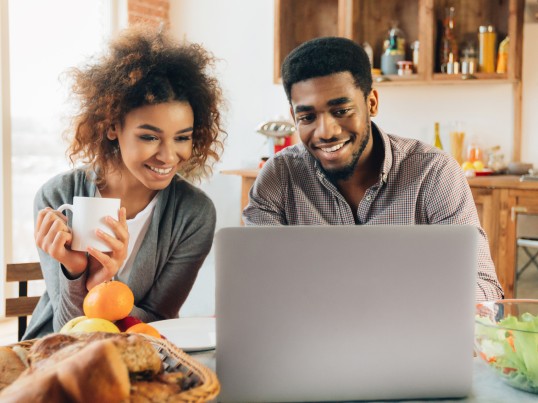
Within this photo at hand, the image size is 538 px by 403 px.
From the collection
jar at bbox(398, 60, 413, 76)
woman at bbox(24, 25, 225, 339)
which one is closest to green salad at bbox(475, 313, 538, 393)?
woman at bbox(24, 25, 225, 339)

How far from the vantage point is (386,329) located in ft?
2.93

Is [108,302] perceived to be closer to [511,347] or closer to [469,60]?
[511,347]

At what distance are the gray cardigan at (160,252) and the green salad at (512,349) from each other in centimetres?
89

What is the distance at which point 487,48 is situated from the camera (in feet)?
12.2

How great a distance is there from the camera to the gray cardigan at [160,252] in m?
1.68

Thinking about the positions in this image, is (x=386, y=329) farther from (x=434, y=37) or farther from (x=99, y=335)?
(x=434, y=37)

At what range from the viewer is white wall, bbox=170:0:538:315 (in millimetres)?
4016

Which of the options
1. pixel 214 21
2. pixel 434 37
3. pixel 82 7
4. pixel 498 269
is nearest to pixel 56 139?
pixel 82 7

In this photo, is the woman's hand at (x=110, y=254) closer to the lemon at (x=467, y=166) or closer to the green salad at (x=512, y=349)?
the green salad at (x=512, y=349)

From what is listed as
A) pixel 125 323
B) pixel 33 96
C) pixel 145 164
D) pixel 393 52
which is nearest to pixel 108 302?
pixel 125 323

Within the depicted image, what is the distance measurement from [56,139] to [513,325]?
3497 millimetres

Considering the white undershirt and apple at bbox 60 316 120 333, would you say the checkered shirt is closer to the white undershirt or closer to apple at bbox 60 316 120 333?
the white undershirt

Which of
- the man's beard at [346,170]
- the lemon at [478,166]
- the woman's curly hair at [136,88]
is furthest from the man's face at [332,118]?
the lemon at [478,166]

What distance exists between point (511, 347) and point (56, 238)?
3.03ft
